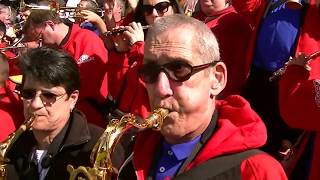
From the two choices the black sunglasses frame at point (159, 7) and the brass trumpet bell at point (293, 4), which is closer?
the brass trumpet bell at point (293, 4)

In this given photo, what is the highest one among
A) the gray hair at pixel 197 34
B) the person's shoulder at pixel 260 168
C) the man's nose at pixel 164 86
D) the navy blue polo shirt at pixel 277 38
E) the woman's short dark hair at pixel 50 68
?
the gray hair at pixel 197 34

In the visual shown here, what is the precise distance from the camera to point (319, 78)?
2908 mm

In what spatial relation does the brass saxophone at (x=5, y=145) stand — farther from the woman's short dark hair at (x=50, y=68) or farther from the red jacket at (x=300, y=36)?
the red jacket at (x=300, y=36)

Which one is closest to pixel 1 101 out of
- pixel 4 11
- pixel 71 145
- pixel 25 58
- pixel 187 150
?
pixel 25 58

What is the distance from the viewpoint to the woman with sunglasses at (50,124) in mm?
3184

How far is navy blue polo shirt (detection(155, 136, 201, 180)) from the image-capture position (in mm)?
2268

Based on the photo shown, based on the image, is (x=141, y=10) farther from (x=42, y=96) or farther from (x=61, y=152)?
(x=61, y=152)

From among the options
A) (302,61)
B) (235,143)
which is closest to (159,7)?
(302,61)

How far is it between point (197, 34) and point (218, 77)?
0.21 meters

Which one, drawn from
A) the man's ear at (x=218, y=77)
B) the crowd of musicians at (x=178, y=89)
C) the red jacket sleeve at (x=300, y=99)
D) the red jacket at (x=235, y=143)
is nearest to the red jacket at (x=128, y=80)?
the crowd of musicians at (x=178, y=89)

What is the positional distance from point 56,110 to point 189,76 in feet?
4.39

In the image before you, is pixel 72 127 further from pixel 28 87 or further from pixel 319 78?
pixel 319 78

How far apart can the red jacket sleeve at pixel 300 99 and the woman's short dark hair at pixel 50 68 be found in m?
1.25

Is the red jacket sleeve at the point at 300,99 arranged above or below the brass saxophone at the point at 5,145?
above
